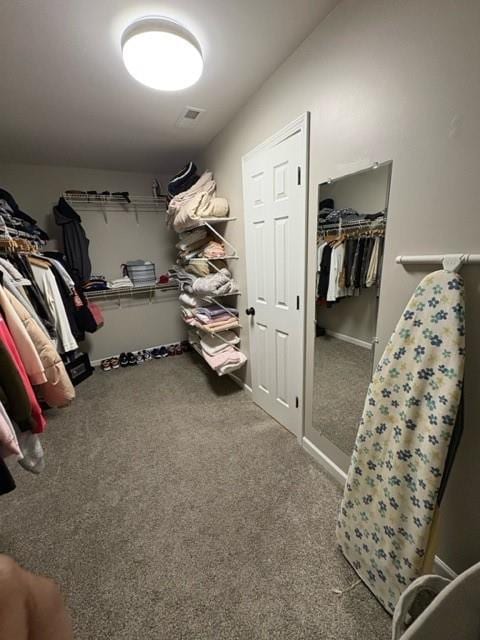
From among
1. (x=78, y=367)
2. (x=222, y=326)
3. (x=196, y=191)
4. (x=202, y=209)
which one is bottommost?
(x=78, y=367)

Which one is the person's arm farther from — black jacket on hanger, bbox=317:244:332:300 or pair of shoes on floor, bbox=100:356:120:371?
pair of shoes on floor, bbox=100:356:120:371

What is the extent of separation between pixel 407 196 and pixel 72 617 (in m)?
2.19

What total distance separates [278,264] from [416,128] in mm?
1021

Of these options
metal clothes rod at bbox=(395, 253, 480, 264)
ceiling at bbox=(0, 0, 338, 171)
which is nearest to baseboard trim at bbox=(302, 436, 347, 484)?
metal clothes rod at bbox=(395, 253, 480, 264)

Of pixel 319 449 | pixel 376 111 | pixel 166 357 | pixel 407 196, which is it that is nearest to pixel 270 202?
pixel 376 111

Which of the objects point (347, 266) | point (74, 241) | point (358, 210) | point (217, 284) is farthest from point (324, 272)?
point (74, 241)

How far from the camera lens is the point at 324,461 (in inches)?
66.6

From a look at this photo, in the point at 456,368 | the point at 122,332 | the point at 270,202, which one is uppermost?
the point at 270,202

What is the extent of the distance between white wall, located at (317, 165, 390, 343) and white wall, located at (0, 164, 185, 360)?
9.19 feet

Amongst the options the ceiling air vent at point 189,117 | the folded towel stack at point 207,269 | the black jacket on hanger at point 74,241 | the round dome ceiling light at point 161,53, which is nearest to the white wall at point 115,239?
the black jacket on hanger at point 74,241

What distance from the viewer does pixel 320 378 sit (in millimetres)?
1665

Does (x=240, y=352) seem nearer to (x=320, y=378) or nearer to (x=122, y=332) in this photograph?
(x=320, y=378)

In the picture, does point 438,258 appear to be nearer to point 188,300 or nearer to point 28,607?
point 28,607

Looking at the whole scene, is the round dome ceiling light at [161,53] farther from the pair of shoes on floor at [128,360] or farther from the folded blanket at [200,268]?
the pair of shoes on floor at [128,360]
